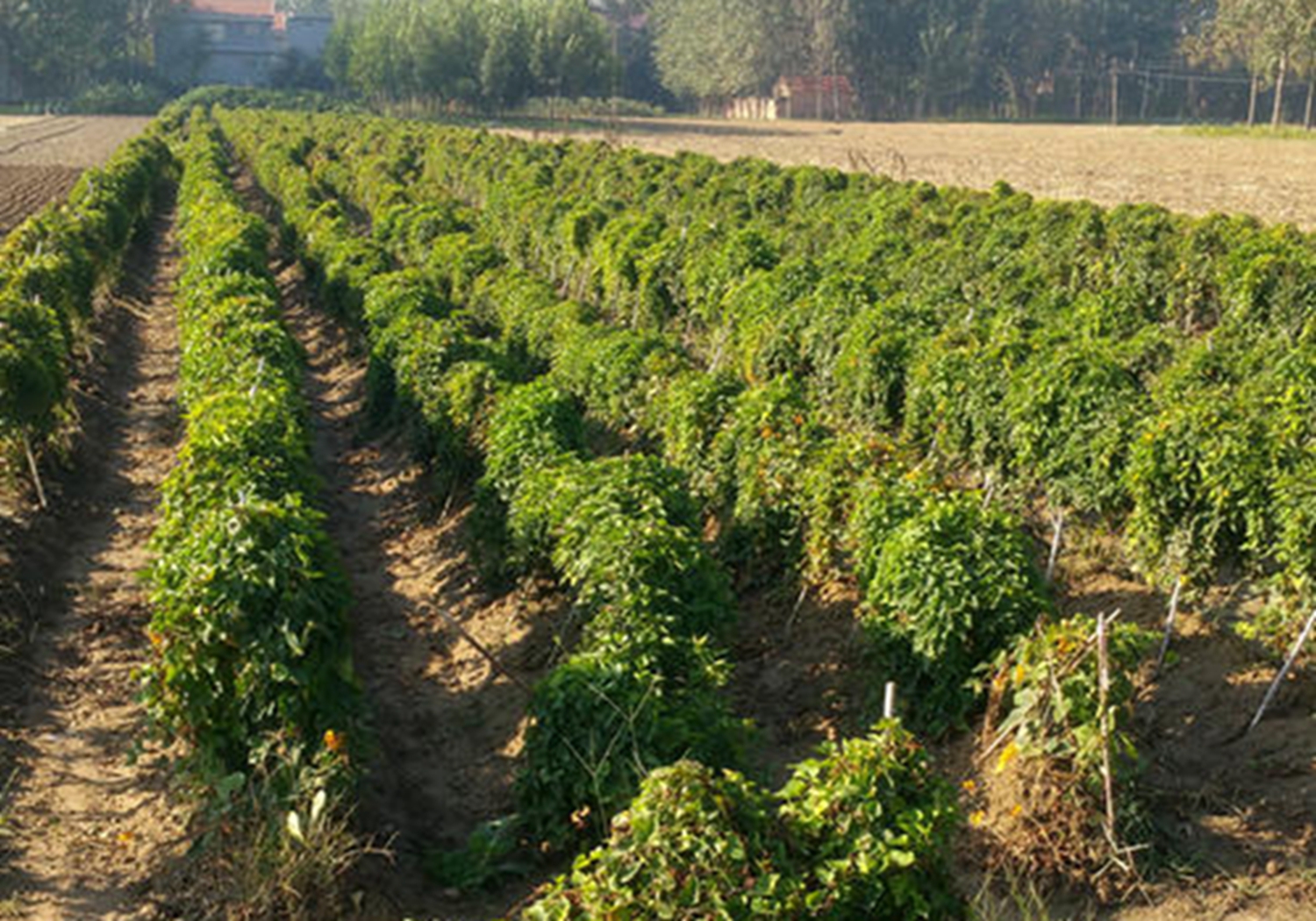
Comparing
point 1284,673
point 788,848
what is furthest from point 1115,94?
point 788,848

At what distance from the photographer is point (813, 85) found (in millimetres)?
114125

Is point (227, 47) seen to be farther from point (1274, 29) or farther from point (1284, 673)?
point (1284, 673)

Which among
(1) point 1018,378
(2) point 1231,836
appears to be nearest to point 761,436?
(1) point 1018,378

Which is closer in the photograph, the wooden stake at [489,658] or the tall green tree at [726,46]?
the wooden stake at [489,658]

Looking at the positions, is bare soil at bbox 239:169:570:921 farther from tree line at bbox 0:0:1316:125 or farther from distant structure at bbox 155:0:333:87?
distant structure at bbox 155:0:333:87

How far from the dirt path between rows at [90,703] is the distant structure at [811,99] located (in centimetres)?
10302

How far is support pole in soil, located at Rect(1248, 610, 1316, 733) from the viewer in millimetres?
8484

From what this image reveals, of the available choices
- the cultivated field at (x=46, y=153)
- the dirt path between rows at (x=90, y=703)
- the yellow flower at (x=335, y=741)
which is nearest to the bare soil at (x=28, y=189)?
the cultivated field at (x=46, y=153)

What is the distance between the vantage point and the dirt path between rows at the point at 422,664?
27.4ft

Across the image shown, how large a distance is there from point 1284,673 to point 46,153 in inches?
2602

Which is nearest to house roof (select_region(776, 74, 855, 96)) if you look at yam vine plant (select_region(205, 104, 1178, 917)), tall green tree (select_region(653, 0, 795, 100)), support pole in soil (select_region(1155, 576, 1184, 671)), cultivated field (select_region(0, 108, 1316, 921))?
tall green tree (select_region(653, 0, 795, 100))

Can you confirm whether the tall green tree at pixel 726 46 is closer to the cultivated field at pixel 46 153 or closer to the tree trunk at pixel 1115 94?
the tree trunk at pixel 1115 94

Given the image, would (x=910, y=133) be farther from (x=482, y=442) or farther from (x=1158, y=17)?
(x=482, y=442)

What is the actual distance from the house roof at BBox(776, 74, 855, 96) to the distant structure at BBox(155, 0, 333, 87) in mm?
48873
